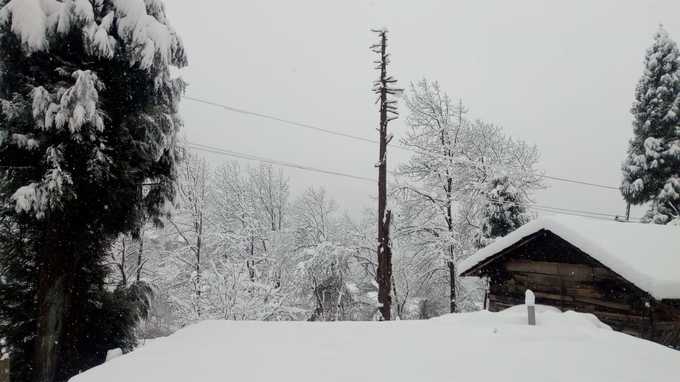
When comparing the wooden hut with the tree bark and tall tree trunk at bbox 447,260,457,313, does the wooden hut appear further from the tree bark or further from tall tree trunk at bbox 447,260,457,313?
tall tree trunk at bbox 447,260,457,313

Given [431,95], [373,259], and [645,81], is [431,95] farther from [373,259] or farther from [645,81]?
[645,81]

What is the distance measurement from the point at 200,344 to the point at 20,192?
423 cm

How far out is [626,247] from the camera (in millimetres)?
9352

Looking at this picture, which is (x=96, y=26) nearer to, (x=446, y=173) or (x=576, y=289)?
(x=576, y=289)

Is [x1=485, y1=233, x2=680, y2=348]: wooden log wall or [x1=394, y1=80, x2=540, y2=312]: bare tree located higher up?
[x1=394, y1=80, x2=540, y2=312]: bare tree

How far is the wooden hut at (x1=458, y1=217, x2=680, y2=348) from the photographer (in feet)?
27.4

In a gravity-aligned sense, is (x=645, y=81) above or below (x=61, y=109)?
above

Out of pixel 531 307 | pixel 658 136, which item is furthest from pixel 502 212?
pixel 531 307

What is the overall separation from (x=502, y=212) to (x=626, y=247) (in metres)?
8.98

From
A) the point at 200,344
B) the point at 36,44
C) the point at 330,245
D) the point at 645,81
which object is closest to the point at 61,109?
the point at 36,44

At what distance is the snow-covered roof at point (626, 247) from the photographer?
25.9 feet

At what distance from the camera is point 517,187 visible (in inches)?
794

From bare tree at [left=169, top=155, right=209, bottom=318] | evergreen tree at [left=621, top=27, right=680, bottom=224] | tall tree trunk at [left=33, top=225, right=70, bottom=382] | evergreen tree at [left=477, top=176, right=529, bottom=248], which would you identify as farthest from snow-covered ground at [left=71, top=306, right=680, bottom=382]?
evergreen tree at [left=621, top=27, right=680, bottom=224]

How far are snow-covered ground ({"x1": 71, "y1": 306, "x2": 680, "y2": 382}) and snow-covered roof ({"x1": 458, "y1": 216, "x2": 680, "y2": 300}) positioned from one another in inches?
154
